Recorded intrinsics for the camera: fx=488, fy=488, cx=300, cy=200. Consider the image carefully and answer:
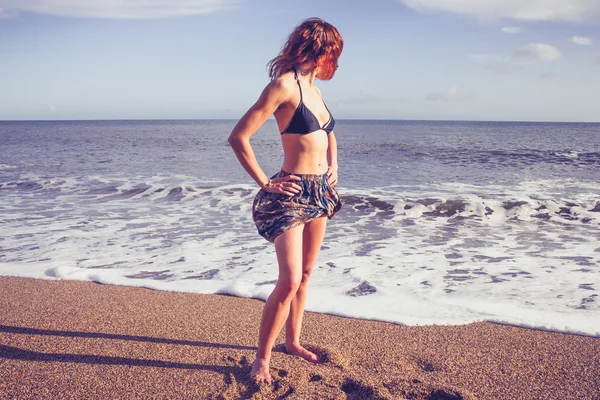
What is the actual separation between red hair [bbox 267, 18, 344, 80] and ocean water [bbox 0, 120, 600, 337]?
2215mm

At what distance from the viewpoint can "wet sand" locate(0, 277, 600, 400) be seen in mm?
2729

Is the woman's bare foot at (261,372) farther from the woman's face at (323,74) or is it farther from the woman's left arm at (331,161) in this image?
the woman's face at (323,74)

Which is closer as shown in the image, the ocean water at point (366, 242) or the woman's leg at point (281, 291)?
the woman's leg at point (281, 291)

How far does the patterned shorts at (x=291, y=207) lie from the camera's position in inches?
103

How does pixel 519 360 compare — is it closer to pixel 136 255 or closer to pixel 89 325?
pixel 89 325

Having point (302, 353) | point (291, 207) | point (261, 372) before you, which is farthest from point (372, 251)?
point (291, 207)

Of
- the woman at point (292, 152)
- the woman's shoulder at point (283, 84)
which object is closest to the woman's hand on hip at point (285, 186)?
the woman at point (292, 152)

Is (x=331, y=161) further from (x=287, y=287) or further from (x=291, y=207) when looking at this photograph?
(x=287, y=287)

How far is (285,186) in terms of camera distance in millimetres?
2607

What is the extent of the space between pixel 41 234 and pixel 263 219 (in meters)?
5.45

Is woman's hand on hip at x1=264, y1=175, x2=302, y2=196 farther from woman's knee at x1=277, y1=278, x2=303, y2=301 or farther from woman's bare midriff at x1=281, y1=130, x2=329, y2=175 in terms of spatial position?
woman's knee at x1=277, y1=278, x2=303, y2=301

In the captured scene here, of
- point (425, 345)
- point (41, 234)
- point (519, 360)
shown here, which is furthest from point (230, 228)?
point (519, 360)

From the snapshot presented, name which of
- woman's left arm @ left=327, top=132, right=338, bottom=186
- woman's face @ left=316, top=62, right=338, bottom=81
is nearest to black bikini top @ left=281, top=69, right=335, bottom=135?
woman's face @ left=316, top=62, right=338, bottom=81

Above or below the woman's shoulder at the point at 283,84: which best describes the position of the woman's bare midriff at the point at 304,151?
below
